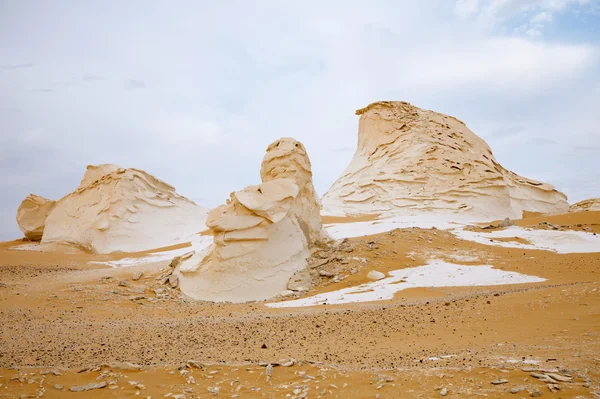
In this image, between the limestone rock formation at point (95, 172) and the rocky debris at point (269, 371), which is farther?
the limestone rock formation at point (95, 172)

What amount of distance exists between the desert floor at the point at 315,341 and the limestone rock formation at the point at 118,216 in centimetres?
1307

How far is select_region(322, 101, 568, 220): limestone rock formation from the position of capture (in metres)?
30.6

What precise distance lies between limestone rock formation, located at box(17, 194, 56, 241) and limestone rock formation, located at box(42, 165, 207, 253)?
4.71 feet

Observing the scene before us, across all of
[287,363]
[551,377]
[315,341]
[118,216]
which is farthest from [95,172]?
[551,377]

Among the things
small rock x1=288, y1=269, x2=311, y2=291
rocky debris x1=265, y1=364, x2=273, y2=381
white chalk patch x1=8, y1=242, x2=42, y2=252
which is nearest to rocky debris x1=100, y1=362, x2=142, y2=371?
rocky debris x1=265, y1=364, x2=273, y2=381

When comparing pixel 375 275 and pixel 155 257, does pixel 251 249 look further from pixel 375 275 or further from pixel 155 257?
pixel 155 257

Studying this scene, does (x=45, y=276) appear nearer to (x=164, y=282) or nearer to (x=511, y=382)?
(x=164, y=282)

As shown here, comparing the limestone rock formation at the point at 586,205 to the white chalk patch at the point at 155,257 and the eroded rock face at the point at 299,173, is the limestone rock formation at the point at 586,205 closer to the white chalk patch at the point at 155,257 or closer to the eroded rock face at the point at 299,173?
the eroded rock face at the point at 299,173

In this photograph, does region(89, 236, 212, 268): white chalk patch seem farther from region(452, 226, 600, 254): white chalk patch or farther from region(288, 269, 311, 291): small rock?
region(452, 226, 600, 254): white chalk patch

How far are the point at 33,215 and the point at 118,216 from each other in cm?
730

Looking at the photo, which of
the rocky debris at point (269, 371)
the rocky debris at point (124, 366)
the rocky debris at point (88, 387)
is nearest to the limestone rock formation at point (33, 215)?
the rocky debris at point (124, 366)

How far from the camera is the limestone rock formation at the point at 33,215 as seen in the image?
104ft

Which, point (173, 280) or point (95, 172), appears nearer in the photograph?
point (173, 280)

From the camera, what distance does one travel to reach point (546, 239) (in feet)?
62.2
